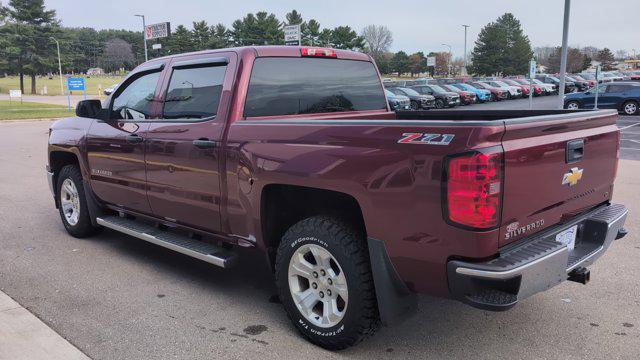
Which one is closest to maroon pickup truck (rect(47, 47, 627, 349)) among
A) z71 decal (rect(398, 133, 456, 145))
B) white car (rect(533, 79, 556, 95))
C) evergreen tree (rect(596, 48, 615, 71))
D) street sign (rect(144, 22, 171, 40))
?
z71 decal (rect(398, 133, 456, 145))

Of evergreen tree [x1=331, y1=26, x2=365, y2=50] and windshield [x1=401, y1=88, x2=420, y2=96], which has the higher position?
evergreen tree [x1=331, y1=26, x2=365, y2=50]

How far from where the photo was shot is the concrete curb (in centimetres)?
331

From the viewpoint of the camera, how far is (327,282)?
3.34 metres

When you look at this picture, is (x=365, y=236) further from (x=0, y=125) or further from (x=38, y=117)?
(x=38, y=117)

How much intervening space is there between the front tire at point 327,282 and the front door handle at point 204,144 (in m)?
0.89

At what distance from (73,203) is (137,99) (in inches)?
67.8

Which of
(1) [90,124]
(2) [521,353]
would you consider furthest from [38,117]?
(2) [521,353]

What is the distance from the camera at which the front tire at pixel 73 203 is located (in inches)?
225

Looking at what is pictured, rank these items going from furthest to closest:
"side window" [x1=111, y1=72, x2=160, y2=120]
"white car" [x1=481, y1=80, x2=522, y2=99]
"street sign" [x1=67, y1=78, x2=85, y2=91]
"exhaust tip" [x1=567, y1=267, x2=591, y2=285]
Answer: "white car" [x1=481, y1=80, x2=522, y2=99]
"street sign" [x1=67, y1=78, x2=85, y2=91]
"side window" [x1=111, y1=72, x2=160, y2=120]
"exhaust tip" [x1=567, y1=267, x2=591, y2=285]

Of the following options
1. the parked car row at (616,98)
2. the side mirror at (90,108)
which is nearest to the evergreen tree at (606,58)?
the parked car row at (616,98)

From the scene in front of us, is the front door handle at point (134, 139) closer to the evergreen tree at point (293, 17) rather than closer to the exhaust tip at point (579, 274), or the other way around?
the exhaust tip at point (579, 274)

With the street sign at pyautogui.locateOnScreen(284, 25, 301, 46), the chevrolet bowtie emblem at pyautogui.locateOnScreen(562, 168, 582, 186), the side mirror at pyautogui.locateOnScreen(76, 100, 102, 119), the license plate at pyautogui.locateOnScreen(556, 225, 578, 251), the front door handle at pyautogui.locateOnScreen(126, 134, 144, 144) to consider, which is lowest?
the license plate at pyautogui.locateOnScreen(556, 225, 578, 251)

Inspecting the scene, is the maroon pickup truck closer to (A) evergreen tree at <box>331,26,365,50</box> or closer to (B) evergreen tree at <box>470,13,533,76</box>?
(A) evergreen tree at <box>331,26,365,50</box>

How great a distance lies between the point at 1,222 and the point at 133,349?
4.38m
